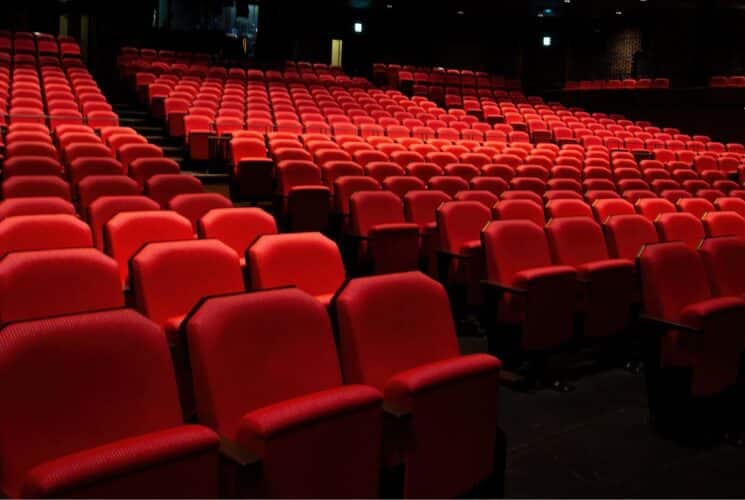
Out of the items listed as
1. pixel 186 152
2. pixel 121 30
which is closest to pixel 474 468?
pixel 186 152

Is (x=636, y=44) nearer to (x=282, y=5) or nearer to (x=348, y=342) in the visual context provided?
(x=282, y=5)

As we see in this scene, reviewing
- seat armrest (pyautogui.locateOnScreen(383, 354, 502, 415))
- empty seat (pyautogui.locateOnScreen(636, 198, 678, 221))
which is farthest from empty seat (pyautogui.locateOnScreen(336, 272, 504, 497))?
empty seat (pyautogui.locateOnScreen(636, 198, 678, 221))

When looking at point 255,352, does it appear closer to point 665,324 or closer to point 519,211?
point 665,324

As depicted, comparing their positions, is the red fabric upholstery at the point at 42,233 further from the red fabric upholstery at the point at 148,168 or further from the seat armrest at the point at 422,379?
the red fabric upholstery at the point at 148,168

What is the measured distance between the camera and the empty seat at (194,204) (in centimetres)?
202

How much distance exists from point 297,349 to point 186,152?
3.34 metres

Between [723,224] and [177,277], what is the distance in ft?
6.23

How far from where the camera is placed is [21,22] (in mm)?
8031

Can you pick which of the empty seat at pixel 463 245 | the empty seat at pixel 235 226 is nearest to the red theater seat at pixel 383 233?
the empty seat at pixel 463 245

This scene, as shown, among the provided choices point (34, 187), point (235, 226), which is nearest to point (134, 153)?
point (34, 187)

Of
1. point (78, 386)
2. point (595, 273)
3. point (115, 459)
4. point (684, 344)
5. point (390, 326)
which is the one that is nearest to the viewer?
point (115, 459)

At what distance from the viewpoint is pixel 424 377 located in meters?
0.98

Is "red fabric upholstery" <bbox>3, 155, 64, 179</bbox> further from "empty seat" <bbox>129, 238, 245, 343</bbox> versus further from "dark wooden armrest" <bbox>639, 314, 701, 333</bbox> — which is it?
"dark wooden armrest" <bbox>639, 314, 701, 333</bbox>

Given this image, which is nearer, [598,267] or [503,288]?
[503,288]
